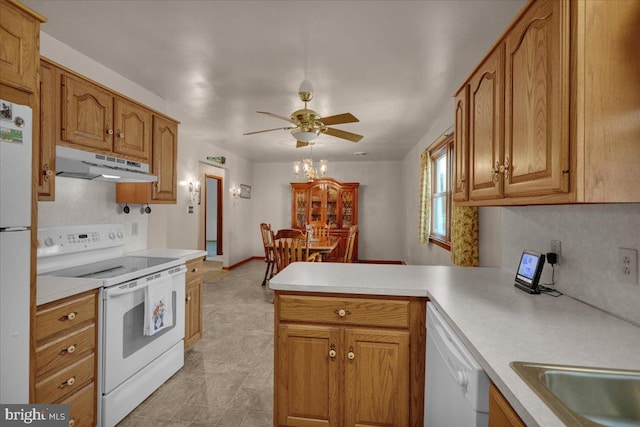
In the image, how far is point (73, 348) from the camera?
63.1 inches

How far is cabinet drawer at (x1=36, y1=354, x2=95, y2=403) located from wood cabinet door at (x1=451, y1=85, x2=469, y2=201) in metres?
2.30

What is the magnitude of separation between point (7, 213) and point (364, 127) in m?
3.86

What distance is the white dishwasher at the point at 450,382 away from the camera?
35.2 inches

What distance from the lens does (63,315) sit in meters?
1.55

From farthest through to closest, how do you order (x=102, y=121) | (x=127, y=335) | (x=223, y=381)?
1. (x=223, y=381)
2. (x=102, y=121)
3. (x=127, y=335)

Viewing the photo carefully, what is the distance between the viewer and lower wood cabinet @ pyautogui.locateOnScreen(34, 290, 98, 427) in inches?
57.4

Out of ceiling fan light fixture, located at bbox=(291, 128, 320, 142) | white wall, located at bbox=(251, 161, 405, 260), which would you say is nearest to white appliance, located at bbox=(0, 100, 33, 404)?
ceiling fan light fixture, located at bbox=(291, 128, 320, 142)

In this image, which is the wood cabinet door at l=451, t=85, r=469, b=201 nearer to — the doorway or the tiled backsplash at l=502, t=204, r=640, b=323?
the tiled backsplash at l=502, t=204, r=640, b=323

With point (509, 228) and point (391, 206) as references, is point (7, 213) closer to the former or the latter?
point (509, 228)

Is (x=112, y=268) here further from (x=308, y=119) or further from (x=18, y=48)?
(x=308, y=119)

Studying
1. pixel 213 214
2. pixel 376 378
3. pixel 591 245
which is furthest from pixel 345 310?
pixel 213 214

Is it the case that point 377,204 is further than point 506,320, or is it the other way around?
point 377,204

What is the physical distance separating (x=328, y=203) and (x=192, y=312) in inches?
188

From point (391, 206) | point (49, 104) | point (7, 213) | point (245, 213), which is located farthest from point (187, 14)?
point (391, 206)
